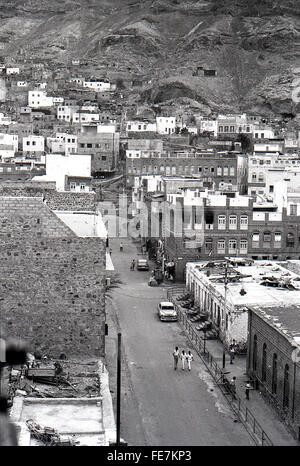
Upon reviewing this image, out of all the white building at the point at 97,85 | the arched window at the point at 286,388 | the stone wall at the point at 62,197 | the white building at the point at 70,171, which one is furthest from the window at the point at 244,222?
the white building at the point at 97,85

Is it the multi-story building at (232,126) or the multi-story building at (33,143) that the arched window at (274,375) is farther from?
the multi-story building at (232,126)

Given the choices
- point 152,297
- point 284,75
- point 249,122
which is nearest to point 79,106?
point 249,122

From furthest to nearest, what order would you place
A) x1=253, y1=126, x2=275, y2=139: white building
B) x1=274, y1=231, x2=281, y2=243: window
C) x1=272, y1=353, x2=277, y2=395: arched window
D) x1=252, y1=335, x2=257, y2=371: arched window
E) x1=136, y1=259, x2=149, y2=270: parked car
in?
x1=253, y1=126, x2=275, y2=139: white building → x1=136, y1=259, x2=149, y2=270: parked car → x1=274, y1=231, x2=281, y2=243: window → x1=252, y1=335, x2=257, y2=371: arched window → x1=272, y1=353, x2=277, y2=395: arched window

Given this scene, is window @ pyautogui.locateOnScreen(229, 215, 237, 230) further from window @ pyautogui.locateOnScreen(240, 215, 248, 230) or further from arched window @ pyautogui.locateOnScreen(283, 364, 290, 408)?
arched window @ pyautogui.locateOnScreen(283, 364, 290, 408)

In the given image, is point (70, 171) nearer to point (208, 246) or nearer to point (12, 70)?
point (208, 246)

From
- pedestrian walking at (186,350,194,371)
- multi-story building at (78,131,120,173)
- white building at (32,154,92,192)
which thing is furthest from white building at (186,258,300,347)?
multi-story building at (78,131,120,173)
